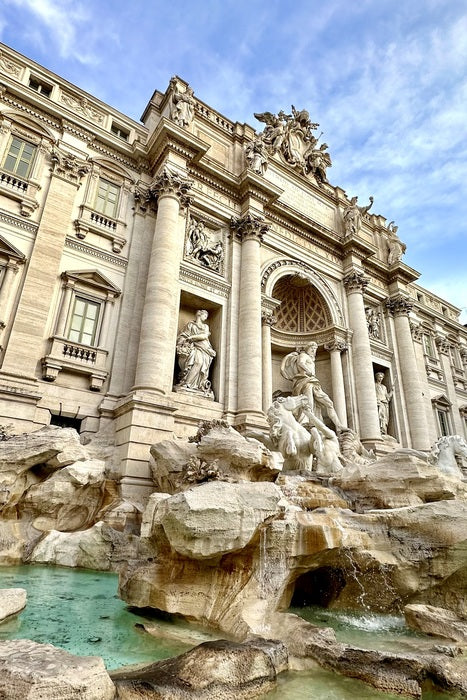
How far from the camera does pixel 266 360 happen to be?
14461 mm

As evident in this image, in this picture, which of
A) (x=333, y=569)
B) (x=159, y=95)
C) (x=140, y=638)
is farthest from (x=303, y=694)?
(x=159, y=95)

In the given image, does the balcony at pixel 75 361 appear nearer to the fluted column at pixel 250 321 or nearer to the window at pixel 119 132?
the fluted column at pixel 250 321

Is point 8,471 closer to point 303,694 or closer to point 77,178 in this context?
point 303,694

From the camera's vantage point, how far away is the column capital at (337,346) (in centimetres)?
1683

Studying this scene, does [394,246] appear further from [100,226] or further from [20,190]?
[20,190]

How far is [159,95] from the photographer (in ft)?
52.5

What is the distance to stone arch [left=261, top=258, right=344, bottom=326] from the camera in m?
16.2

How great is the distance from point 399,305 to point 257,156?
986 centimetres

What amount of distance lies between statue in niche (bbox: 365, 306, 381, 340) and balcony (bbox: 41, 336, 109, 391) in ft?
42.0

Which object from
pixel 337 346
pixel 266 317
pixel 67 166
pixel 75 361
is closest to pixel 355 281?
pixel 337 346

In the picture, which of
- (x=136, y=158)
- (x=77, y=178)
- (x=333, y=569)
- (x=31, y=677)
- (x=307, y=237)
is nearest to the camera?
(x=31, y=677)

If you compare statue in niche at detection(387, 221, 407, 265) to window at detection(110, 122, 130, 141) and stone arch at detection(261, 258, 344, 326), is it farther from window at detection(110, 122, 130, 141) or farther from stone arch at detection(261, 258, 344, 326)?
window at detection(110, 122, 130, 141)

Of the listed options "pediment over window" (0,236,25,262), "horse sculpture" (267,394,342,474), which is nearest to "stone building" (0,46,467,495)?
"pediment over window" (0,236,25,262)

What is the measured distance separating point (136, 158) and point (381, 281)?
1306cm
